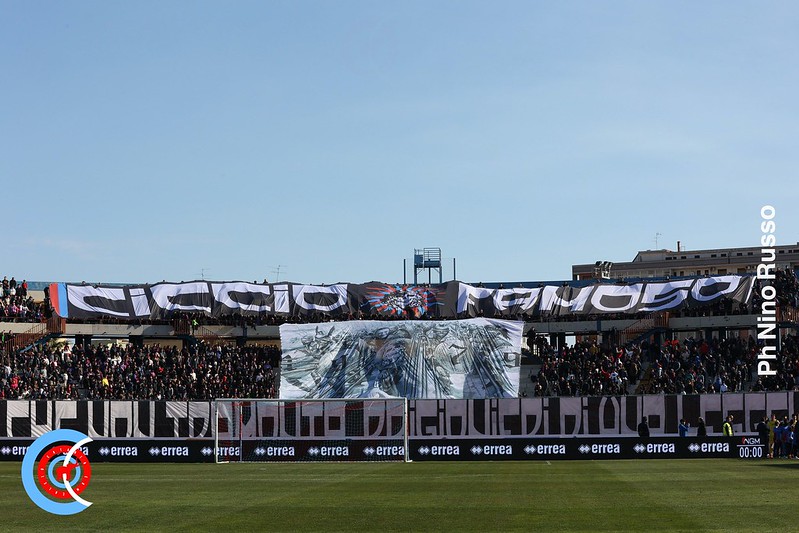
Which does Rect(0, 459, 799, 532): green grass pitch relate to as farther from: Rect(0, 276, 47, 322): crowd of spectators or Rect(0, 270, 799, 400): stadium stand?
Rect(0, 276, 47, 322): crowd of spectators

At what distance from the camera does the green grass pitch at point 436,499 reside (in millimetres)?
17750

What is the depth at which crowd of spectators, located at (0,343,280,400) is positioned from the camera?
56875 mm

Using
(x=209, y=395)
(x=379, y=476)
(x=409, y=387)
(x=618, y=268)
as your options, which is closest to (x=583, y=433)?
(x=409, y=387)

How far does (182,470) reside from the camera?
34.9 metres

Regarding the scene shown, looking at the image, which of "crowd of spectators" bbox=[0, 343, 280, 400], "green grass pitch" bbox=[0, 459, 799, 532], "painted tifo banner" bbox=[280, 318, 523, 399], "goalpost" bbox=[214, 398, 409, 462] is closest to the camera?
"green grass pitch" bbox=[0, 459, 799, 532]

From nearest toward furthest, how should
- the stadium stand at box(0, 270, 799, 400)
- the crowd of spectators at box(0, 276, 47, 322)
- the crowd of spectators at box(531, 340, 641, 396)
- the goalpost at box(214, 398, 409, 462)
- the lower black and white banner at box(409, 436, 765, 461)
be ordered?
the lower black and white banner at box(409, 436, 765, 461), the goalpost at box(214, 398, 409, 462), the stadium stand at box(0, 270, 799, 400), the crowd of spectators at box(531, 340, 641, 396), the crowd of spectators at box(0, 276, 47, 322)

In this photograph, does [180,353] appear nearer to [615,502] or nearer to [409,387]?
[409,387]

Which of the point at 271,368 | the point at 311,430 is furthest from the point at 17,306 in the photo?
the point at 311,430

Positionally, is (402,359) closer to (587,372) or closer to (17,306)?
(587,372)

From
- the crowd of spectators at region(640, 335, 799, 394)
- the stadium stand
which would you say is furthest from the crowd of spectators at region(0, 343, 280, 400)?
the crowd of spectators at region(640, 335, 799, 394)

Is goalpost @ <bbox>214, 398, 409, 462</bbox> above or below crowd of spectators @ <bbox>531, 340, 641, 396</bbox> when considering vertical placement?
below

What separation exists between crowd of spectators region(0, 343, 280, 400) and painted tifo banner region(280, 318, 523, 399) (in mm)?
2317

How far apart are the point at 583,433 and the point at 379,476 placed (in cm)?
Result: 1834

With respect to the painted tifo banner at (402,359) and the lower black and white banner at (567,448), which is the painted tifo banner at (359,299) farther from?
the lower black and white banner at (567,448)
